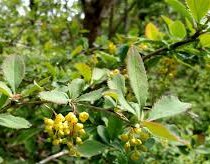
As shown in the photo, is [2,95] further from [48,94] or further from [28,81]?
[28,81]

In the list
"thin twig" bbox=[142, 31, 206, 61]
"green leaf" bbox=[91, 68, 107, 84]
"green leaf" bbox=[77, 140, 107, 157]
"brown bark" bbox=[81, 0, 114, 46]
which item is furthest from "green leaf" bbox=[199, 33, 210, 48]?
"brown bark" bbox=[81, 0, 114, 46]

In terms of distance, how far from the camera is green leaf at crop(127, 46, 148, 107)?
82cm

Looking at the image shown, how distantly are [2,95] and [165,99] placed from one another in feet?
1.05

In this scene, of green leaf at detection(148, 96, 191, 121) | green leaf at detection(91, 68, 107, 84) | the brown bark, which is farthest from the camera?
the brown bark

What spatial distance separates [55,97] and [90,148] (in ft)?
0.58

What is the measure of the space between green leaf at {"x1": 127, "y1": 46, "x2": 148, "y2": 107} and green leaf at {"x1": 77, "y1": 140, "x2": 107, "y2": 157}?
0.19 metres

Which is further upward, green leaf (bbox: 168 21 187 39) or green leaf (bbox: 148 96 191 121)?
green leaf (bbox: 168 21 187 39)

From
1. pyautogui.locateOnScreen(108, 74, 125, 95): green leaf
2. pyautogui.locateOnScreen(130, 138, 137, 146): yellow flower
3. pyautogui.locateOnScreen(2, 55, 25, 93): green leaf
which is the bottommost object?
pyautogui.locateOnScreen(130, 138, 137, 146): yellow flower

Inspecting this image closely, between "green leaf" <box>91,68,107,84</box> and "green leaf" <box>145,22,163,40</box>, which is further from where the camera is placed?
"green leaf" <box>145,22,163,40</box>

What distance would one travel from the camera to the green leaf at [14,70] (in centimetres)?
89

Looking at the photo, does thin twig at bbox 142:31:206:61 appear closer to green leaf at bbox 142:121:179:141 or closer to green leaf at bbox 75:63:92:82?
green leaf at bbox 75:63:92:82

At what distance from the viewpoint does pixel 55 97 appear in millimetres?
825

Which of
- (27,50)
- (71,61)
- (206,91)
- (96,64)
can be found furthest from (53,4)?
(206,91)

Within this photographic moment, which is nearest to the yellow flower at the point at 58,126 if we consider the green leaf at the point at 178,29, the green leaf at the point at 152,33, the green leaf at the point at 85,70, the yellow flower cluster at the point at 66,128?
the yellow flower cluster at the point at 66,128
